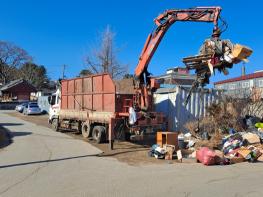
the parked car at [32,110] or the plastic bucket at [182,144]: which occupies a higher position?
the parked car at [32,110]

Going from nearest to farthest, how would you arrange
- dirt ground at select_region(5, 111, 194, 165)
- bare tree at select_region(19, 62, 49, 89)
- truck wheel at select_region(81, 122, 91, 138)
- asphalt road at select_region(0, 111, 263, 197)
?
asphalt road at select_region(0, 111, 263, 197) → dirt ground at select_region(5, 111, 194, 165) → truck wheel at select_region(81, 122, 91, 138) → bare tree at select_region(19, 62, 49, 89)

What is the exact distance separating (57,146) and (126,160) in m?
4.56

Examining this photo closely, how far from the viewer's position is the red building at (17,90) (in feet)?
256

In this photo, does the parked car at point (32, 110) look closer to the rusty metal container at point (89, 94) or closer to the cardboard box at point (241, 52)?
the rusty metal container at point (89, 94)

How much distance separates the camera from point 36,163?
11719 millimetres

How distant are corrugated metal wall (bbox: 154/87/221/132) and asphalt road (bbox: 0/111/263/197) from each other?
7.26 metres

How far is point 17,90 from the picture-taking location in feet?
259

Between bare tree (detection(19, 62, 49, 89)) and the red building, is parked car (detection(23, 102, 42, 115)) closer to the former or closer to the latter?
the red building

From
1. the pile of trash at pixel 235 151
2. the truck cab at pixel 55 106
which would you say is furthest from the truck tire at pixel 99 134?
the truck cab at pixel 55 106

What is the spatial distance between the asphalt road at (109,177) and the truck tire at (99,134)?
10.1 ft

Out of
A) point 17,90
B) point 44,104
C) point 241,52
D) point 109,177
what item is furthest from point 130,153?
point 17,90

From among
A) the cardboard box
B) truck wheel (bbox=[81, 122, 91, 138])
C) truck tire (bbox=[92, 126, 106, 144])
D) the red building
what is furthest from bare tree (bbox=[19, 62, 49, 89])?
the cardboard box

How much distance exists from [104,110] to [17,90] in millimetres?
66116

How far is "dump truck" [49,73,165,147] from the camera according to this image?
15.8 m
